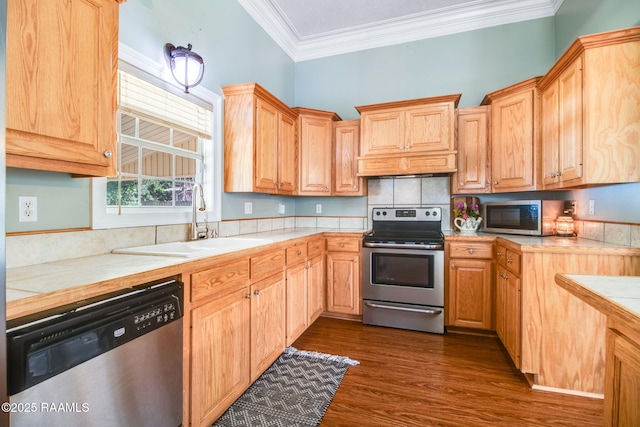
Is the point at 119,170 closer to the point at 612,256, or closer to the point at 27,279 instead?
the point at 27,279

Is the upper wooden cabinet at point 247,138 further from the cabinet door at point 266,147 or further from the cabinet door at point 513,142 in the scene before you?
the cabinet door at point 513,142

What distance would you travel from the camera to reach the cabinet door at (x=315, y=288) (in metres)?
2.85

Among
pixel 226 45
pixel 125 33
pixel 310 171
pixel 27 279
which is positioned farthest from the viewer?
pixel 310 171

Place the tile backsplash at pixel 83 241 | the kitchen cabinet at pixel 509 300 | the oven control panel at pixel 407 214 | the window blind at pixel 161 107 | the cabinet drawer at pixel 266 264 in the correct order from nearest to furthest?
the tile backsplash at pixel 83 241 → the window blind at pixel 161 107 → the cabinet drawer at pixel 266 264 → the kitchen cabinet at pixel 509 300 → the oven control panel at pixel 407 214

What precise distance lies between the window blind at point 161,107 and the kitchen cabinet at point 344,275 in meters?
1.66

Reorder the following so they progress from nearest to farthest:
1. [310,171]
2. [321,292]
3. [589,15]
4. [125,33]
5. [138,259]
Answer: [138,259], [125,33], [589,15], [321,292], [310,171]

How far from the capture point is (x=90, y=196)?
1.56 m

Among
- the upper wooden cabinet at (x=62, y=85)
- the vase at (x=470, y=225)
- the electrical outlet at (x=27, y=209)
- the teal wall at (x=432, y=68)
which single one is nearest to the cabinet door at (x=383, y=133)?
the teal wall at (x=432, y=68)

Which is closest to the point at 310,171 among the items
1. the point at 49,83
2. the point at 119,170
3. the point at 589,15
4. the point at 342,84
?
the point at 342,84

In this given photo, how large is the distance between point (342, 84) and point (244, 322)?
3.15 m

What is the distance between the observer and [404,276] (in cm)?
298

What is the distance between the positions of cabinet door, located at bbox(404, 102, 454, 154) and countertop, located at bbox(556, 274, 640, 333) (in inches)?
83.3

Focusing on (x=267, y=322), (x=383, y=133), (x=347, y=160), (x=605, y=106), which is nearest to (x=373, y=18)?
(x=383, y=133)

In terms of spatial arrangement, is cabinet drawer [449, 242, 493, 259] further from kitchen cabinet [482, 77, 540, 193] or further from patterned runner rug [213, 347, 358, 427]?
patterned runner rug [213, 347, 358, 427]
